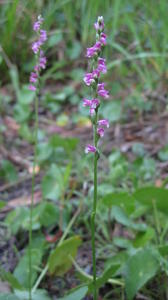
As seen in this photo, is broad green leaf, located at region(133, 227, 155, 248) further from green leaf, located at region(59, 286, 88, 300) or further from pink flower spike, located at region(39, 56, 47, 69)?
pink flower spike, located at region(39, 56, 47, 69)

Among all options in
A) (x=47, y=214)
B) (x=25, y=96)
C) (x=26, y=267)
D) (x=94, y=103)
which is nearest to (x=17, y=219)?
(x=47, y=214)

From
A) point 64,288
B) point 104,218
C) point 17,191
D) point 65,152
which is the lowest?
point 64,288

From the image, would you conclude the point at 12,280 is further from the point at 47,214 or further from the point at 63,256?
the point at 47,214

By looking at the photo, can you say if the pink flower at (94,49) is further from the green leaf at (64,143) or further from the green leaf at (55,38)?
the green leaf at (55,38)

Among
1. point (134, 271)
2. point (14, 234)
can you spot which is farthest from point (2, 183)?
point (134, 271)

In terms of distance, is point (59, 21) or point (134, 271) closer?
point (134, 271)

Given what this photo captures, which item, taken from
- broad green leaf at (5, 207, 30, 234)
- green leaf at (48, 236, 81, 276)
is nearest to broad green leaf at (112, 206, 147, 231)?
green leaf at (48, 236, 81, 276)

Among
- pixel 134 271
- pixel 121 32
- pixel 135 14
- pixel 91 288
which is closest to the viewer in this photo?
pixel 91 288

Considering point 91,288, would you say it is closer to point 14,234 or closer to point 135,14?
point 14,234

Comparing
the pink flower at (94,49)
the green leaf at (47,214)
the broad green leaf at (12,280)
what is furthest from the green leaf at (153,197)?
the pink flower at (94,49)
